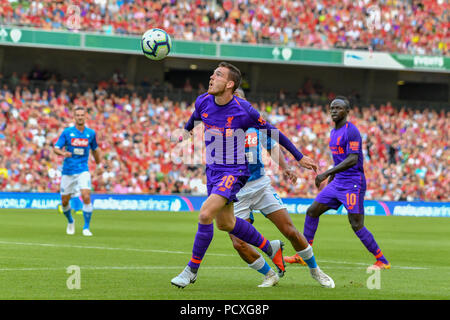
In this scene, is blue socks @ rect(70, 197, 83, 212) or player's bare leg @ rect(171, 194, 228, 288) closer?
player's bare leg @ rect(171, 194, 228, 288)

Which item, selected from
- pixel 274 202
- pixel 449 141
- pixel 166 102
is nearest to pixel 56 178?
pixel 166 102

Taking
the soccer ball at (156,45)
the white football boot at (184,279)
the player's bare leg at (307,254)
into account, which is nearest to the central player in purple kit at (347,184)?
the player's bare leg at (307,254)

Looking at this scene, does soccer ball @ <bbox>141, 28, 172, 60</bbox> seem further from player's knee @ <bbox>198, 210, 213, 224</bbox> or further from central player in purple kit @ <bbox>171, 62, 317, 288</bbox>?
player's knee @ <bbox>198, 210, 213, 224</bbox>

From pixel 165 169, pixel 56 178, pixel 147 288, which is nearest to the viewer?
pixel 147 288

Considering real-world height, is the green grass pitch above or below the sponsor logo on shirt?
below

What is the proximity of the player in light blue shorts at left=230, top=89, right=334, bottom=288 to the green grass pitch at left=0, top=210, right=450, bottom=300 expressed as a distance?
0.72ft

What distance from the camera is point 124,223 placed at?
73.7ft

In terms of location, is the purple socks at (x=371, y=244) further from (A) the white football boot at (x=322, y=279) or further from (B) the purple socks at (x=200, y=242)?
(B) the purple socks at (x=200, y=242)

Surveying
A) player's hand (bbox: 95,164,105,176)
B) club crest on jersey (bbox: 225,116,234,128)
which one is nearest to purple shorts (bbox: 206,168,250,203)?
club crest on jersey (bbox: 225,116,234,128)

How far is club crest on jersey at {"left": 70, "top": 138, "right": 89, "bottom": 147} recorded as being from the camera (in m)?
17.3

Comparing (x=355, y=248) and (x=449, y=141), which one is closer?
(x=355, y=248)

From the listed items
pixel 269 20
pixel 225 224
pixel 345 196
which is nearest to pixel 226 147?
pixel 225 224

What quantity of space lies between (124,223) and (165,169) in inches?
392
